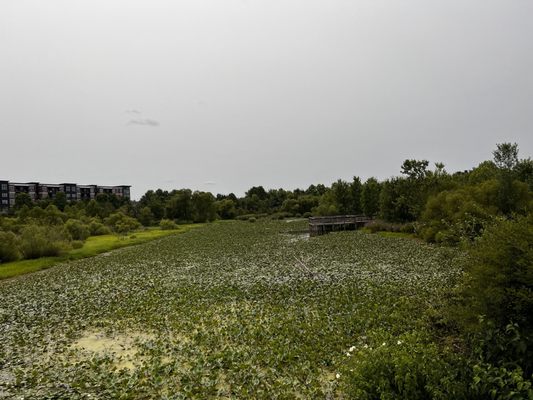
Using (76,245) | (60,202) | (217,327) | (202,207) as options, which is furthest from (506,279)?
(60,202)

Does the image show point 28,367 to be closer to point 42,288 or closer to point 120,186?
point 42,288

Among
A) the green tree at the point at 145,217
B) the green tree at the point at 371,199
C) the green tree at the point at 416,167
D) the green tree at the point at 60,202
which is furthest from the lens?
the green tree at the point at 60,202

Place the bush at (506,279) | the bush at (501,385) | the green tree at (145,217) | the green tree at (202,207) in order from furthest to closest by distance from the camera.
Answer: the green tree at (202,207) < the green tree at (145,217) < the bush at (506,279) < the bush at (501,385)

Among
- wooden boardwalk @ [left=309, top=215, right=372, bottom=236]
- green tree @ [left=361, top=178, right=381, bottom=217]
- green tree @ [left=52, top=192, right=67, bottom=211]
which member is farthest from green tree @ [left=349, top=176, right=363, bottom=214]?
green tree @ [left=52, top=192, right=67, bottom=211]

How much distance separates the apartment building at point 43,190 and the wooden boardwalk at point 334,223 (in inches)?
3027

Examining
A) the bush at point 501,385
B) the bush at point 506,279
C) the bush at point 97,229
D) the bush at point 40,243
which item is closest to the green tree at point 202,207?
the bush at point 97,229

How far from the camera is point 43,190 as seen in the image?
12106 centimetres

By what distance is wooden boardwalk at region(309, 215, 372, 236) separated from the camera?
48.3 metres

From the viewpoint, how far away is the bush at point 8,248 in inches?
1255

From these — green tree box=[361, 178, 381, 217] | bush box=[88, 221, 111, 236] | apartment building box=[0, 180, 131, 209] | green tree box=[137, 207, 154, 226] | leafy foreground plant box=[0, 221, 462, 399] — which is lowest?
leafy foreground plant box=[0, 221, 462, 399]

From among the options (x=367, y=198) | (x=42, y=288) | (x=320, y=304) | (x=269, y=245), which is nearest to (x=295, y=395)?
(x=320, y=304)

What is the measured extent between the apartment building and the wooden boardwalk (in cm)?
7687

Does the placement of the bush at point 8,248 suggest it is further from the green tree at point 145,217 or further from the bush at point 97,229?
the green tree at point 145,217

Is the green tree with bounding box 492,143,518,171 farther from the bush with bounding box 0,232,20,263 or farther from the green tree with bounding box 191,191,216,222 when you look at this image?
the green tree with bounding box 191,191,216,222
